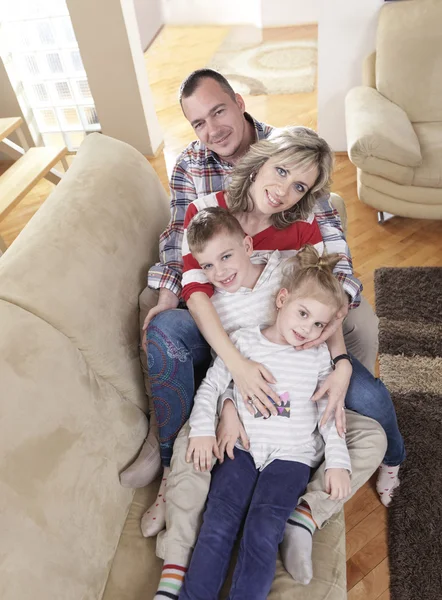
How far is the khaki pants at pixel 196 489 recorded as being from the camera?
43.5 inches

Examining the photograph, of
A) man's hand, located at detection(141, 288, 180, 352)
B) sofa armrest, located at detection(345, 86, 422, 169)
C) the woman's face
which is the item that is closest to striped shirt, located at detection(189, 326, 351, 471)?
man's hand, located at detection(141, 288, 180, 352)

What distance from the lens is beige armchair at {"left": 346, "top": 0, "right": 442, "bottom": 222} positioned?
2.22 meters

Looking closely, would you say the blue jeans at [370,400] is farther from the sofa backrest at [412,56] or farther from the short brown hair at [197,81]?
the sofa backrest at [412,56]

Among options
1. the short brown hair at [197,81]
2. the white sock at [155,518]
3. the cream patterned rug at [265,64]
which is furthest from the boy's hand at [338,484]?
the cream patterned rug at [265,64]

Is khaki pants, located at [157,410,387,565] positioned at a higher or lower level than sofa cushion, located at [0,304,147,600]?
lower

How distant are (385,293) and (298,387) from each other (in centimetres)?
115

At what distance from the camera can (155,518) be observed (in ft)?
3.96

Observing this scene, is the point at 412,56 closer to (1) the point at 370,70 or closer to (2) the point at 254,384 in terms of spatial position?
(1) the point at 370,70

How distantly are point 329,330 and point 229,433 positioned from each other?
1.23 ft

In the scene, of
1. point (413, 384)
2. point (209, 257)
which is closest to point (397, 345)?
point (413, 384)

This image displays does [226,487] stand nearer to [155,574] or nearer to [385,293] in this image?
[155,574]

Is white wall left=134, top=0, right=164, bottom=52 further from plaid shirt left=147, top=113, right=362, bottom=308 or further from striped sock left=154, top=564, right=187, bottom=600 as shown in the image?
striped sock left=154, top=564, right=187, bottom=600

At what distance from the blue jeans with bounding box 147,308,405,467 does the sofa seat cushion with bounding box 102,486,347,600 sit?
21 centimetres

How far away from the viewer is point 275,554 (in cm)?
106
